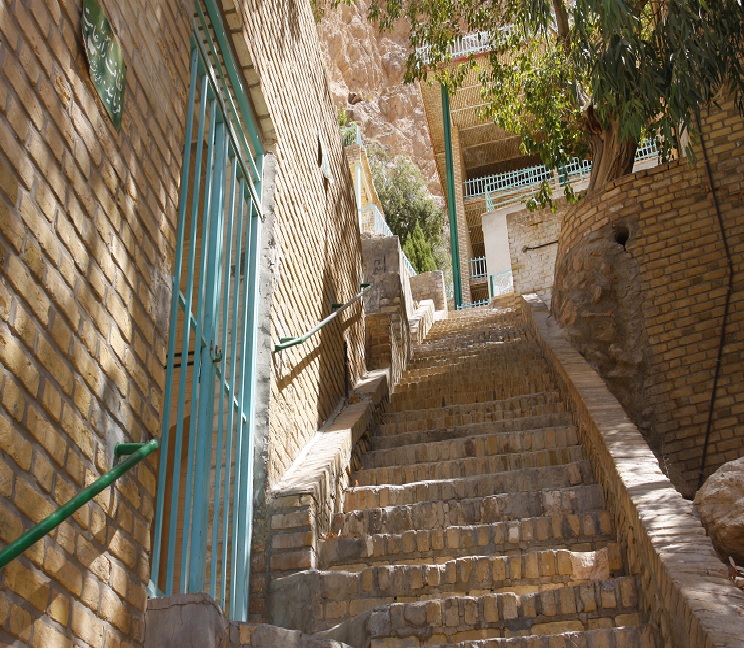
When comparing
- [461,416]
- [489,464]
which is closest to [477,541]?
[489,464]

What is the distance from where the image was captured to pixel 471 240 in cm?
2706

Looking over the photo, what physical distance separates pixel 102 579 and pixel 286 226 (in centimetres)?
410

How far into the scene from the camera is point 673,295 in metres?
9.57

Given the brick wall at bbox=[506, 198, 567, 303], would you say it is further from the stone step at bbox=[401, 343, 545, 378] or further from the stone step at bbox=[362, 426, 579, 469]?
the stone step at bbox=[362, 426, 579, 469]

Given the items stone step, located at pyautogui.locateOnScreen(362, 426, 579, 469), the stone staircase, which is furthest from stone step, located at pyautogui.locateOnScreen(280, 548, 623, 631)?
stone step, located at pyautogui.locateOnScreen(362, 426, 579, 469)

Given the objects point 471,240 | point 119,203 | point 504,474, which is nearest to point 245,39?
point 119,203

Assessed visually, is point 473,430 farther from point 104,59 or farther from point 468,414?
point 104,59

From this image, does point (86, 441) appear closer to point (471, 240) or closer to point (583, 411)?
point (583, 411)

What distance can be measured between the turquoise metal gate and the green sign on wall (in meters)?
0.82

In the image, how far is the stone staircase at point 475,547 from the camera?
4801 millimetres

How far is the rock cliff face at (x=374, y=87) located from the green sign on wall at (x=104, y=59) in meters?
27.6

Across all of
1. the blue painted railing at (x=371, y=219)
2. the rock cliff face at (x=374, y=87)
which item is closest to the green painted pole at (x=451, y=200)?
the blue painted railing at (x=371, y=219)

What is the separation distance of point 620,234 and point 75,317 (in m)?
8.31

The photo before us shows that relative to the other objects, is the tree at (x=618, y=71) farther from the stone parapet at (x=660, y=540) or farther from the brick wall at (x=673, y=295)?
the stone parapet at (x=660, y=540)
